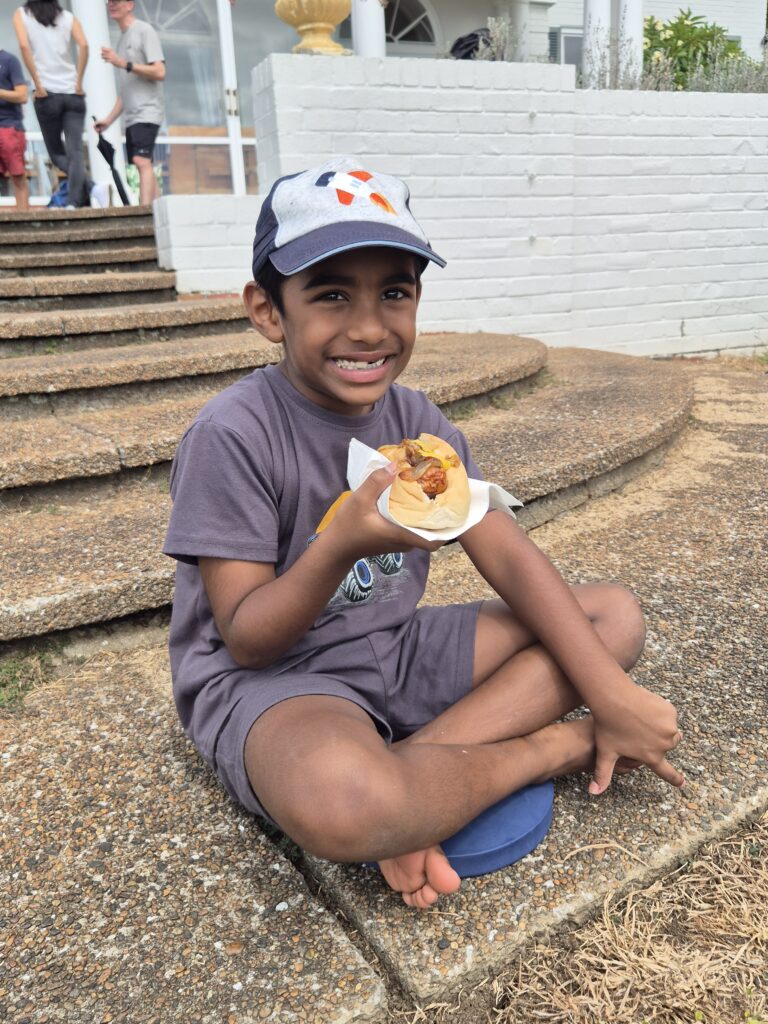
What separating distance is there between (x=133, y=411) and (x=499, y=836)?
7.89ft

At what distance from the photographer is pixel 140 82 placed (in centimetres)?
648

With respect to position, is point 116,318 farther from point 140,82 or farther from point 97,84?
point 97,84

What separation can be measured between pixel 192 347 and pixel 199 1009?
305cm

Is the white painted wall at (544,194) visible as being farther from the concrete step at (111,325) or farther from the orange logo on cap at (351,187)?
the orange logo on cap at (351,187)

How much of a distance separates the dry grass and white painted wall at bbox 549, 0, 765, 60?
13059 millimetres

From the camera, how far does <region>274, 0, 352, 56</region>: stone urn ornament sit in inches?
186

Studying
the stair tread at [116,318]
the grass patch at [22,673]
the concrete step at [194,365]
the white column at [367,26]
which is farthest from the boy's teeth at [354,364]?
the white column at [367,26]

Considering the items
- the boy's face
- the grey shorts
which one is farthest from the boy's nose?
the grey shorts

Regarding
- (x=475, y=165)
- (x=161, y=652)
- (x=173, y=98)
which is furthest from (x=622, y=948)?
(x=173, y=98)

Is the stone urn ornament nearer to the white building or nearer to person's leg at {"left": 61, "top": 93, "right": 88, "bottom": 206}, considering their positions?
person's leg at {"left": 61, "top": 93, "right": 88, "bottom": 206}

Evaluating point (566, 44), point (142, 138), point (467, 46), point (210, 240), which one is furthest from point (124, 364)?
point (566, 44)

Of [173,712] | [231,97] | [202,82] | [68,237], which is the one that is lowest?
[173,712]

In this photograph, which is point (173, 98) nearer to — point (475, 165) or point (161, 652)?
point (475, 165)

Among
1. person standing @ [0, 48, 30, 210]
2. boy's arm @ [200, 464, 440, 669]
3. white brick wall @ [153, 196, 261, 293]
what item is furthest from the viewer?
person standing @ [0, 48, 30, 210]
